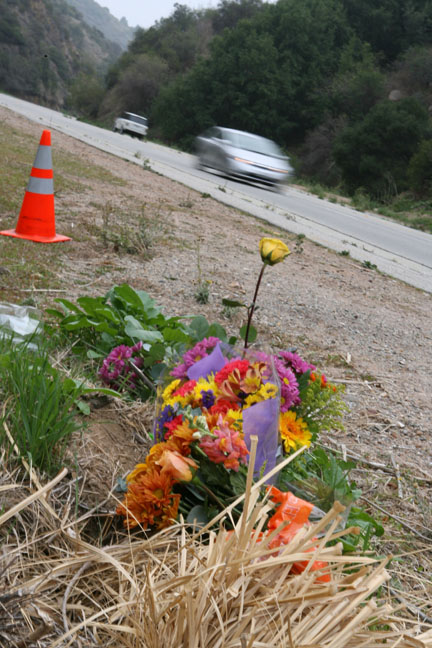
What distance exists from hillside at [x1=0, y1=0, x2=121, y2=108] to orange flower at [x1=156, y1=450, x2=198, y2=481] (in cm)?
8445

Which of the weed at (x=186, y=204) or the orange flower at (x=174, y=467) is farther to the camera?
the weed at (x=186, y=204)

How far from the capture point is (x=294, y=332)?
4.37 meters

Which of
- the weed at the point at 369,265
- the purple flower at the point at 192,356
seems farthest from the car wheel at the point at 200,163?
the purple flower at the point at 192,356

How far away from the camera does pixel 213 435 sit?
1.61 m

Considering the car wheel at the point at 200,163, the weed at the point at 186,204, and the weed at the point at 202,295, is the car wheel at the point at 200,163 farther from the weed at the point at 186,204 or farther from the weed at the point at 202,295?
the weed at the point at 202,295

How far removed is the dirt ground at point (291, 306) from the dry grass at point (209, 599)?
44 cm

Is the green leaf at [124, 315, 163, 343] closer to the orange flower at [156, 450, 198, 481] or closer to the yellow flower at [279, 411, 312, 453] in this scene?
the yellow flower at [279, 411, 312, 453]

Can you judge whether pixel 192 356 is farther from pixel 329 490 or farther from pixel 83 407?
pixel 329 490

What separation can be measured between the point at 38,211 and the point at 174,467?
13.6 ft

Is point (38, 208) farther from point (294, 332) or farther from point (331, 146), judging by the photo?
point (331, 146)

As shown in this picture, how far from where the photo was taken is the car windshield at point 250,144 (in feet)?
62.4

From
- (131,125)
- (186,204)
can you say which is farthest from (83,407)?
(131,125)

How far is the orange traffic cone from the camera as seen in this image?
17.1 feet

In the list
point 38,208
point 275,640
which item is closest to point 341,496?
point 275,640
